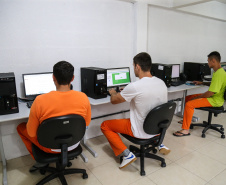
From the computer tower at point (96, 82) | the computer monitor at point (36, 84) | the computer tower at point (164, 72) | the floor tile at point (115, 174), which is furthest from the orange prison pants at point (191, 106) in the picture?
the computer monitor at point (36, 84)

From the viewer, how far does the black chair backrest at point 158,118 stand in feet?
5.93

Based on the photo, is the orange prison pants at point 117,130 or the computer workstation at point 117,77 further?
the computer workstation at point 117,77

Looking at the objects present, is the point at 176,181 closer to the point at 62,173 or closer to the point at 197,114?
the point at 62,173

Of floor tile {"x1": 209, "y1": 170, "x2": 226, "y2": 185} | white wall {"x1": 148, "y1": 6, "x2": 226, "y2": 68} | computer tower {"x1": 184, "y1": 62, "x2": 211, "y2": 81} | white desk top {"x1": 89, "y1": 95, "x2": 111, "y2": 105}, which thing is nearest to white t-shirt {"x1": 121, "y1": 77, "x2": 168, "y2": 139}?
white desk top {"x1": 89, "y1": 95, "x2": 111, "y2": 105}

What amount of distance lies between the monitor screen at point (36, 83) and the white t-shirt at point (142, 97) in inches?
39.5

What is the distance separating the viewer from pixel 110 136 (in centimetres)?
220

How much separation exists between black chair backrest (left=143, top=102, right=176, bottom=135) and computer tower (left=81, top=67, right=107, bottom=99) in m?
0.85

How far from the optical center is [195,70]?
3900 millimetres

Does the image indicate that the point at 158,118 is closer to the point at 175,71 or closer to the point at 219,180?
the point at 219,180

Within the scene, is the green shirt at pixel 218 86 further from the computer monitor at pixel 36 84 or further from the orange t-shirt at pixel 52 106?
the computer monitor at pixel 36 84

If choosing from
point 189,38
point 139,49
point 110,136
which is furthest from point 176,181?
point 189,38

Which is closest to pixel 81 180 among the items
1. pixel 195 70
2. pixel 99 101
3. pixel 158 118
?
pixel 99 101

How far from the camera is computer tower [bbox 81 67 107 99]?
242 centimetres

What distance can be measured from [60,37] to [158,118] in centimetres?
165
